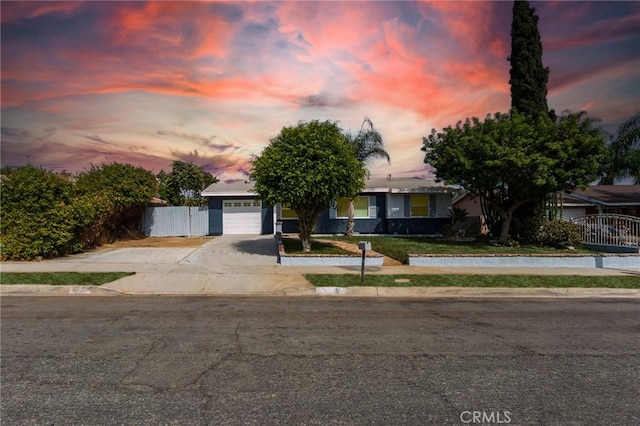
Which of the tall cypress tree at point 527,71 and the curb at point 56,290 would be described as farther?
the tall cypress tree at point 527,71

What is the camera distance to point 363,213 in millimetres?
24500

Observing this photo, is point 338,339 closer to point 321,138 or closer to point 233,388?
point 233,388

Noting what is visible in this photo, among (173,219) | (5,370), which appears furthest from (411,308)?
(173,219)

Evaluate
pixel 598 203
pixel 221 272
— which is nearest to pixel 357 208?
pixel 221 272

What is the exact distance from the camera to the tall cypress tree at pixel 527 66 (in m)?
19.1

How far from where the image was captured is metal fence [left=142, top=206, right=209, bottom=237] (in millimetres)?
24609

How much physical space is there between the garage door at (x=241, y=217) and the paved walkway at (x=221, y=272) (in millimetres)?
6206

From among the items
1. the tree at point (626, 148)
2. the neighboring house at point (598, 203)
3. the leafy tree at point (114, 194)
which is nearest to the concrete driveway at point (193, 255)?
the leafy tree at point (114, 194)

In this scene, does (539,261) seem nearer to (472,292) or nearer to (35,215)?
(472,292)

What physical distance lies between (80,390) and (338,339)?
334cm

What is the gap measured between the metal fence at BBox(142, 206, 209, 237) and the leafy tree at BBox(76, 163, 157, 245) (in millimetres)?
1001

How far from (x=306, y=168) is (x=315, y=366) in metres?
10.2

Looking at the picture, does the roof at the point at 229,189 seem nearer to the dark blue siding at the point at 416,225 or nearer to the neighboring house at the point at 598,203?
the dark blue siding at the point at 416,225

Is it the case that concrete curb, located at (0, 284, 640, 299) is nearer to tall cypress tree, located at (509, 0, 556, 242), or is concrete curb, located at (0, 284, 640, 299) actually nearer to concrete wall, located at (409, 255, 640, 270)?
concrete wall, located at (409, 255, 640, 270)
